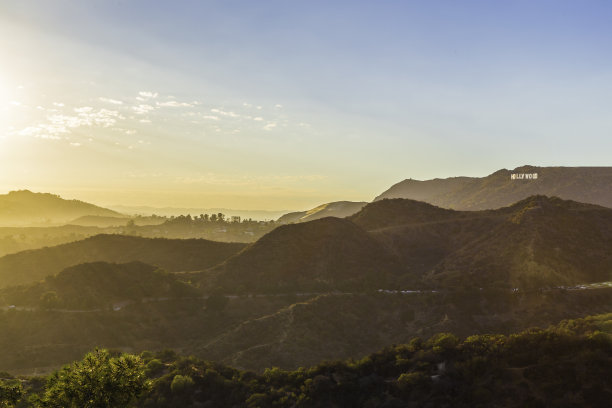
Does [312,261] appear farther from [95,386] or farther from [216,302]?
[95,386]

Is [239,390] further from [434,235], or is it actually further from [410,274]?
[434,235]

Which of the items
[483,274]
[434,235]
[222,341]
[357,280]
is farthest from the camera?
[434,235]

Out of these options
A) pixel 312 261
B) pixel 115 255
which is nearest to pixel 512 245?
pixel 312 261

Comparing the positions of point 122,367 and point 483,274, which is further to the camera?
point 483,274

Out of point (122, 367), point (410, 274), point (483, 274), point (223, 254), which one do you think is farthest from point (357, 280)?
point (122, 367)

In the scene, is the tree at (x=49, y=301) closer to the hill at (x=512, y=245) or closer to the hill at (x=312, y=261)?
the hill at (x=312, y=261)

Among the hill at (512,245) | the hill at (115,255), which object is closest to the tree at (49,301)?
the hill at (115,255)
